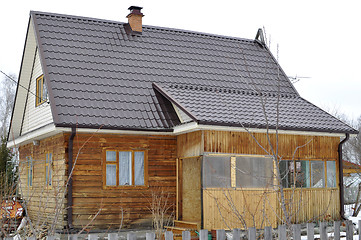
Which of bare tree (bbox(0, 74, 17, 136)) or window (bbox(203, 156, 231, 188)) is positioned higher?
bare tree (bbox(0, 74, 17, 136))

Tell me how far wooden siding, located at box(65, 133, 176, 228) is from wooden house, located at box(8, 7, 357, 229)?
0.03 m

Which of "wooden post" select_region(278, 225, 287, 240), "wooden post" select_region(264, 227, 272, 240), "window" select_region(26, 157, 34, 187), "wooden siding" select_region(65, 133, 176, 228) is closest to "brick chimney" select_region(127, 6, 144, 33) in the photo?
"wooden siding" select_region(65, 133, 176, 228)

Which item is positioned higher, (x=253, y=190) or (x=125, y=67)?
(x=125, y=67)

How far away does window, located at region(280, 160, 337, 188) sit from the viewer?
14797mm

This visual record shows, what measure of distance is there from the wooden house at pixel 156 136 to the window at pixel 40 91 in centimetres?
4

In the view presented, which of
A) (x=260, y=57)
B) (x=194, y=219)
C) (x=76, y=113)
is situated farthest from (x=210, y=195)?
(x=260, y=57)

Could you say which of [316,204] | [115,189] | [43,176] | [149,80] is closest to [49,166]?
[43,176]

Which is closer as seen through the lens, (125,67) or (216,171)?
(216,171)

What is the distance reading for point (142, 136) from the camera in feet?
46.9

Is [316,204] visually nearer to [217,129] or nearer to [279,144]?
[279,144]

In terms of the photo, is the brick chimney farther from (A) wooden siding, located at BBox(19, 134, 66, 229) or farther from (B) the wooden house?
(A) wooden siding, located at BBox(19, 134, 66, 229)

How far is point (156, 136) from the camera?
1450 cm

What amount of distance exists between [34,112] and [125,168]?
15.5 feet

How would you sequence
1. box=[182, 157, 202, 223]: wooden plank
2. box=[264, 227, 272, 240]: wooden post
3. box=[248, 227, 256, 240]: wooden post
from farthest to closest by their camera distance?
box=[182, 157, 202, 223]: wooden plank → box=[264, 227, 272, 240]: wooden post → box=[248, 227, 256, 240]: wooden post
